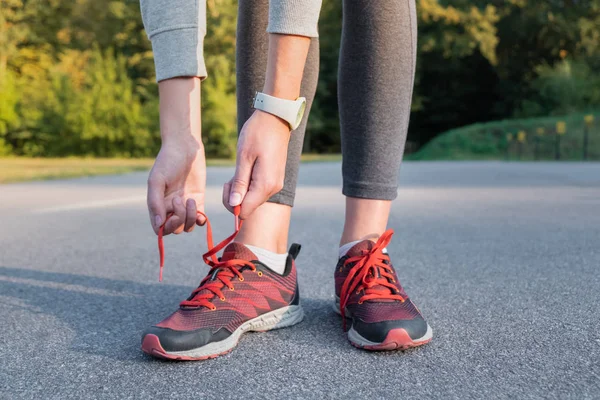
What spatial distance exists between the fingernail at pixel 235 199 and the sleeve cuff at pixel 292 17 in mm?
288

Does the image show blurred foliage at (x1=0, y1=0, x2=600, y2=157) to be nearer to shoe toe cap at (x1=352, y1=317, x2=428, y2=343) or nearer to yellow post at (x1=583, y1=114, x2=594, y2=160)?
yellow post at (x1=583, y1=114, x2=594, y2=160)

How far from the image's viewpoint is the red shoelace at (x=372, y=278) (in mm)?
1280

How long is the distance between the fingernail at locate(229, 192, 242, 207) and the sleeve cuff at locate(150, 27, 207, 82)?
29 centimetres

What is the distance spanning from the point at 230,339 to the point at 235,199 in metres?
0.31

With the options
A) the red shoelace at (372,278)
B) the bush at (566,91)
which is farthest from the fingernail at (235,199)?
the bush at (566,91)

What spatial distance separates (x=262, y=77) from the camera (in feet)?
4.79

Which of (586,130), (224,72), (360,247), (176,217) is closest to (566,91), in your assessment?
(586,130)

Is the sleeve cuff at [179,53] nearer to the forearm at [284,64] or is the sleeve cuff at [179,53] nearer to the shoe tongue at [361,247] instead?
the forearm at [284,64]

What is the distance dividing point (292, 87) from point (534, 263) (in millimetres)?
1228

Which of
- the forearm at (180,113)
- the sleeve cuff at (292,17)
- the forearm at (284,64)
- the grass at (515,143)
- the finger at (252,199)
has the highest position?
the sleeve cuff at (292,17)

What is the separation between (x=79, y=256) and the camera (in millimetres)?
2240

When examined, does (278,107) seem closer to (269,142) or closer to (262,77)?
(269,142)

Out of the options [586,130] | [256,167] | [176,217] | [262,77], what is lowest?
[586,130]

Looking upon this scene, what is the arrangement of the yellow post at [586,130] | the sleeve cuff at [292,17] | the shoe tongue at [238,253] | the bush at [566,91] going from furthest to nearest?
1. the bush at [566,91]
2. the yellow post at [586,130]
3. the shoe tongue at [238,253]
4. the sleeve cuff at [292,17]
